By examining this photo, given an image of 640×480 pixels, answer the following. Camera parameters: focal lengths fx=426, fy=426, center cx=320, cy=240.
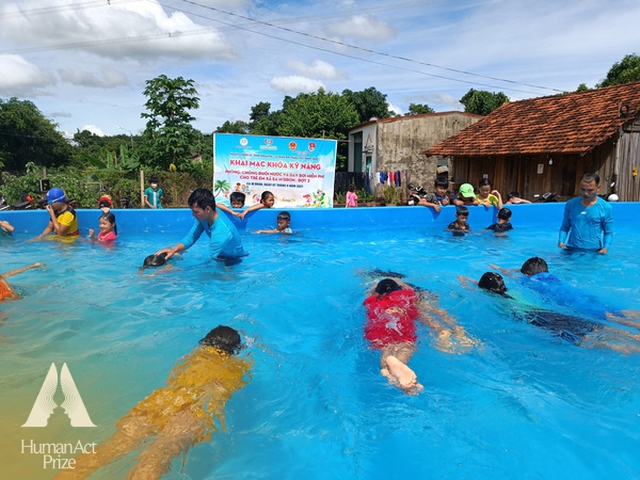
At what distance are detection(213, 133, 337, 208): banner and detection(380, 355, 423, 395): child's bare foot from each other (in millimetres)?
8557

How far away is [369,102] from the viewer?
32938 mm

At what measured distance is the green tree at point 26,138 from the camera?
3104 centimetres

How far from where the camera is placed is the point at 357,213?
10.7 m

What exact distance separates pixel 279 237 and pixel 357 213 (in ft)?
7.53

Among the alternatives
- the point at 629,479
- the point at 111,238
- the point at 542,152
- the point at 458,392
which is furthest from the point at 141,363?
the point at 542,152

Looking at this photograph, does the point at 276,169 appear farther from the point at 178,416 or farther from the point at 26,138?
the point at 26,138

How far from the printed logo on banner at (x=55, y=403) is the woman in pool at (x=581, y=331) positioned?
417 centimetres

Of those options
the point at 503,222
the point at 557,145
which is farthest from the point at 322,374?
the point at 557,145

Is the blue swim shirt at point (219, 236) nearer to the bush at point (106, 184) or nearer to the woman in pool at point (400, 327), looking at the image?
the woman in pool at point (400, 327)

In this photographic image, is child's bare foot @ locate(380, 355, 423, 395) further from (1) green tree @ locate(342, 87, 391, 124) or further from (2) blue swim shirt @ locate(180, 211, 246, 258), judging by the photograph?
(1) green tree @ locate(342, 87, 391, 124)

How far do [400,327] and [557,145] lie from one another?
40.8 ft

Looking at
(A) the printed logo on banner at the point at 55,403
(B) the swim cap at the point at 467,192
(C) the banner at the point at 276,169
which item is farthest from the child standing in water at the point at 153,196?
(B) the swim cap at the point at 467,192

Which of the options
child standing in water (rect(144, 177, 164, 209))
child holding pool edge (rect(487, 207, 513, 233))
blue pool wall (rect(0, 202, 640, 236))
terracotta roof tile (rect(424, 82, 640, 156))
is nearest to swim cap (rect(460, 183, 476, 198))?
blue pool wall (rect(0, 202, 640, 236))

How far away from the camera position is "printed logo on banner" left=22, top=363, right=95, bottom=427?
2969 mm
